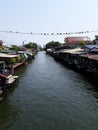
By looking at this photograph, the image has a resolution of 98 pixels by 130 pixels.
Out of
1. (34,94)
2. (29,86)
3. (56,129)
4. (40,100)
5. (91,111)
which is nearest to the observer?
(56,129)

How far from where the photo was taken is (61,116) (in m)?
16.4

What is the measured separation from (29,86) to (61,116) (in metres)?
11.3

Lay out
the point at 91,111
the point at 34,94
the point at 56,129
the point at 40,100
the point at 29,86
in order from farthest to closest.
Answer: the point at 29,86, the point at 34,94, the point at 40,100, the point at 91,111, the point at 56,129

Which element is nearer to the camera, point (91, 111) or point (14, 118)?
point (14, 118)

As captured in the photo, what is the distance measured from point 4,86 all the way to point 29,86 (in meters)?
6.28

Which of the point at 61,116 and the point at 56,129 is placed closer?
the point at 56,129

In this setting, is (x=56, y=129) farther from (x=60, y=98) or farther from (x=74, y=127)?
(x=60, y=98)

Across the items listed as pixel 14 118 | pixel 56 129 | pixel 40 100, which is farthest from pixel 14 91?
pixel 56 129

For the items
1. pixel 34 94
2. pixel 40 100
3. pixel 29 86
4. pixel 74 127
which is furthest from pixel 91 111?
pixel 29 86

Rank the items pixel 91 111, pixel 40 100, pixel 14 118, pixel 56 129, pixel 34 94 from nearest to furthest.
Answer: pixel 56 129
pixel 14 118
pixel 91 111
pixel 40 100
pixel 34 94

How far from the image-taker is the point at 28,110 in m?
17.6

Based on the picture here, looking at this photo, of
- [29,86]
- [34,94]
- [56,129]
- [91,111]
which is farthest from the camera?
[29,86]

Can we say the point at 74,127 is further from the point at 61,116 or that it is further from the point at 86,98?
the point at 86,98

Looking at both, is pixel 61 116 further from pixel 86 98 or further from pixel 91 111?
pixel 86 98
